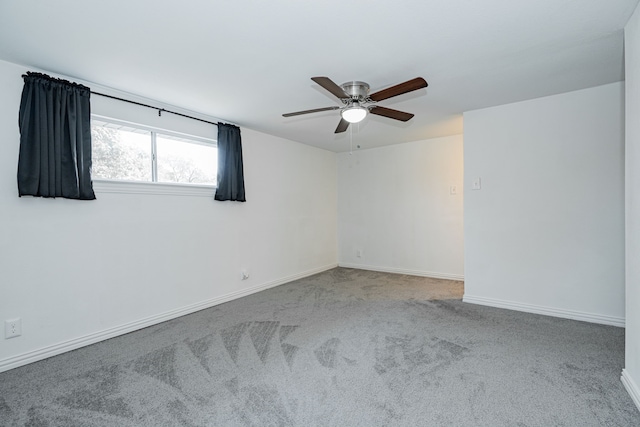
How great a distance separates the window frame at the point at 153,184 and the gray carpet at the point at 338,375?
1.31 m

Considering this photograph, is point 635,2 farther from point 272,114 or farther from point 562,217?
point 272,114

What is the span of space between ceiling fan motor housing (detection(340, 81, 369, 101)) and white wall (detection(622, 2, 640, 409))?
163 centimetres

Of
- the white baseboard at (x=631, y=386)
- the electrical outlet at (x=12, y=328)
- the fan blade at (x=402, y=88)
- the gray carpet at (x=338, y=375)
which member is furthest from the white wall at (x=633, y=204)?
the electrical outlet at (x=12, y=328)

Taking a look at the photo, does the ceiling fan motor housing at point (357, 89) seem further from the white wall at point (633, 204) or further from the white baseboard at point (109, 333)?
the white baseboard at point (109, 333)

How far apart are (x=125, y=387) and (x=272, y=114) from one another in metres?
2.80

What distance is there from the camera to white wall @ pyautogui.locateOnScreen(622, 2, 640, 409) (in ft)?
5.73

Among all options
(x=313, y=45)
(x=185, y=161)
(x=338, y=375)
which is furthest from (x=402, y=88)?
(x=185, y=161)

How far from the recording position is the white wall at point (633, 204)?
175cm

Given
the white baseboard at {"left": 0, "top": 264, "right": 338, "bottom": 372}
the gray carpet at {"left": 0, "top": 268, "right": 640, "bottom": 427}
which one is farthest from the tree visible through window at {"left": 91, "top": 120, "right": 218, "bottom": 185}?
the gray carpet at {"left": 0, "top": 268, "right": 640, "bottom": 427}

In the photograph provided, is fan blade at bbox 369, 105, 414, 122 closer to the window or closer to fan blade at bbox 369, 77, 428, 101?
fan blade at bbox 369, 77, 428, 101

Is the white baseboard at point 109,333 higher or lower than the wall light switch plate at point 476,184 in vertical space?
lower

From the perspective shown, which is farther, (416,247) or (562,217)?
(416,247)

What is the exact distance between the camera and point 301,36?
6.46 ft

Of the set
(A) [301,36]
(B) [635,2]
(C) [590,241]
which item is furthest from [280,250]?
(B) [635,2]
